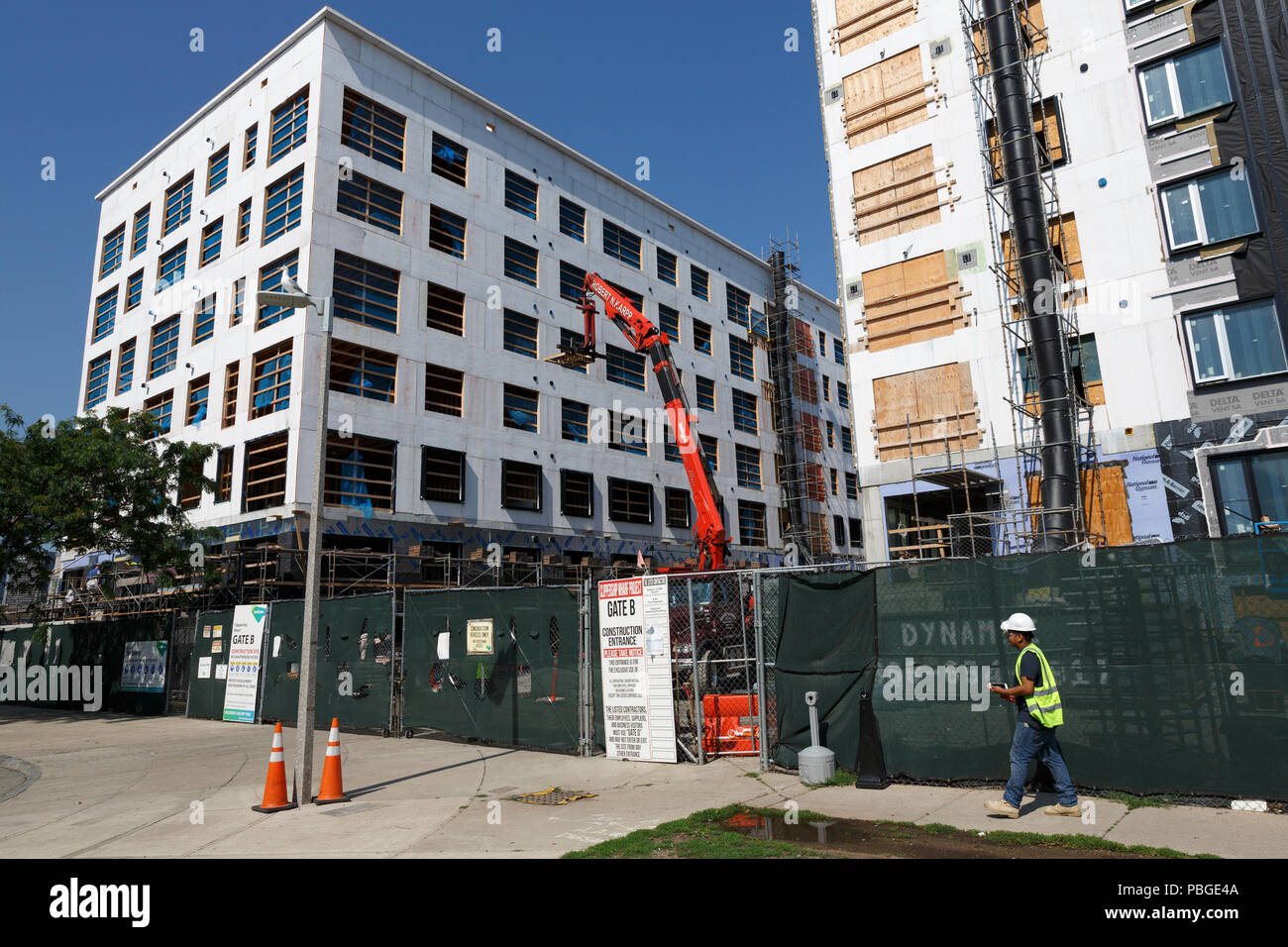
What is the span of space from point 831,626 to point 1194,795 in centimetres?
409

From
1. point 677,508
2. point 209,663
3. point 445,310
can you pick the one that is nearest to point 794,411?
point 677,508

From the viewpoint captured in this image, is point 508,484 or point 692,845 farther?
point 508,484

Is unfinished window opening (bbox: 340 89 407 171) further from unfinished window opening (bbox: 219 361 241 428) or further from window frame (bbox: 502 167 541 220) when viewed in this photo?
unfinished window opening (bbox: 219 361 241 428)

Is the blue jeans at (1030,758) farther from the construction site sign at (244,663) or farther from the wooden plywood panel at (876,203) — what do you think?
the wooden plywood panel at (876,203)

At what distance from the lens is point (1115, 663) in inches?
330

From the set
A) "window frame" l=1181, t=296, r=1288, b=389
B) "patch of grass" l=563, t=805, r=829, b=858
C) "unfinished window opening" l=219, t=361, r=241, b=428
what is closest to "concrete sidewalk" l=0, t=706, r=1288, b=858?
"patch of grass" l=563, t=805, r=829, b=858

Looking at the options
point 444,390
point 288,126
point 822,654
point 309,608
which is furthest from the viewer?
point 444,390

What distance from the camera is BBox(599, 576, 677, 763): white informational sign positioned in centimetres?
1195

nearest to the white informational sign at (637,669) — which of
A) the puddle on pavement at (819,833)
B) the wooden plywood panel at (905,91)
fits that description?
the puddle on pavement at (819,833)

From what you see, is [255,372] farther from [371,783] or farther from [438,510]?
[371,783]

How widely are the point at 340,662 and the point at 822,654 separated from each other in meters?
11.1

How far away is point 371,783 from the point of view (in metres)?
11.0

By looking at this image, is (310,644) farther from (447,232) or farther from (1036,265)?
(447,232)

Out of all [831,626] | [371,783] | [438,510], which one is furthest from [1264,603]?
[438,510]
